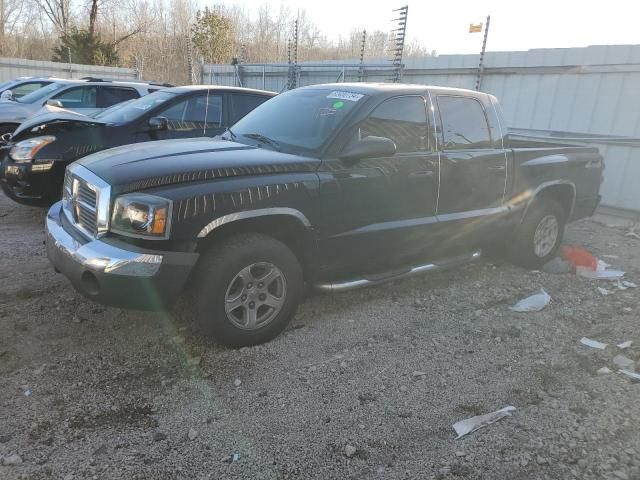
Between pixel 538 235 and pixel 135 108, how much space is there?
5.21 meters

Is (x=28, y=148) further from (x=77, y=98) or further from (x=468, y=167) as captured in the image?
(x=468, y=167)

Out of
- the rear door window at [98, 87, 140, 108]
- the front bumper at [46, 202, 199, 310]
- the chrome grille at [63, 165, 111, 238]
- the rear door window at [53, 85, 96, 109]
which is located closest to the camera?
the front bumper at [46, 202, 199, 310]

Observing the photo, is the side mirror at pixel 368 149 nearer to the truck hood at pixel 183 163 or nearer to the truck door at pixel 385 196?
the truck door at pixel 385 196

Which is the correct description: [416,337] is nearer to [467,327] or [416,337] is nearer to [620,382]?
[467,327]

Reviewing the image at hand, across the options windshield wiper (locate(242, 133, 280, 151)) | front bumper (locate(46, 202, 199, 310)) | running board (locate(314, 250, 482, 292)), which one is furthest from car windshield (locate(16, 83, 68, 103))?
running board (locate(314, 250, 482, 292))

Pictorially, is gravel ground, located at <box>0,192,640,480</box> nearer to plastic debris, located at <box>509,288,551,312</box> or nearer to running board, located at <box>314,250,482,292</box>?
plastic debris, located at <box>509,288,551,312</box>

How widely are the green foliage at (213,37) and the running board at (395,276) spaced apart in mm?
31478

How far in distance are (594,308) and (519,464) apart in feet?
8.55

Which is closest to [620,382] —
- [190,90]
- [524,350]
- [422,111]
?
[524,350]

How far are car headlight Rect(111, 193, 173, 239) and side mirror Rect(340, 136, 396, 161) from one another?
1.37 metres

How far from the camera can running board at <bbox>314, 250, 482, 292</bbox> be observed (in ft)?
12.1

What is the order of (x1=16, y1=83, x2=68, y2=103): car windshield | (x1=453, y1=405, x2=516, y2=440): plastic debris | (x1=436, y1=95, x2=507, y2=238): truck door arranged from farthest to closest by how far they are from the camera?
(x1=16, y1=83, x2=68, y2=103): car windshield
(x1=436, y1=95, x2=507, y2=238): truck door
(x1=453, y1=405, x2=516, y2=440): plastic debris

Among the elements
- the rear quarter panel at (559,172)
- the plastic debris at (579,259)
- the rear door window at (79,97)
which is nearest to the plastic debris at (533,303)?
the rear quarter panel at (559,172)

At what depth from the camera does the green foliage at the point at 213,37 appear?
106ft
